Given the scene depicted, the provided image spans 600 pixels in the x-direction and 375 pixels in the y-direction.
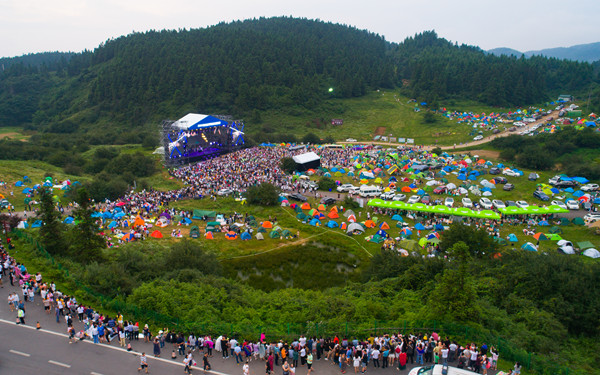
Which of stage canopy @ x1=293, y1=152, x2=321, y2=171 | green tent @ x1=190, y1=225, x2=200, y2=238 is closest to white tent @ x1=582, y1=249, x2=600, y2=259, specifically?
green tent @ x1=190, y1=225, x2=200, y2=238

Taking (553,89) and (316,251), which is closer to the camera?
(316,251)

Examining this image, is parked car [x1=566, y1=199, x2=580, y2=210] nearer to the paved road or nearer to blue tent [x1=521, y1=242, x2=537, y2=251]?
blue tent [x1=521, y1=242, x2=537, y2=251]

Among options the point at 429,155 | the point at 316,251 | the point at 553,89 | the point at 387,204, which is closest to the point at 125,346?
the point at 316,251

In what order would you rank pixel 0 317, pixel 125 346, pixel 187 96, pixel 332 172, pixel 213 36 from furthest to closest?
1. pixel 213 36
2. pixel 187 96
3. pixel 332 172
4. pixel 0 317
5. pixel 125 346

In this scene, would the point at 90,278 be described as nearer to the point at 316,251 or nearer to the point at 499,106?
the point at 316,251

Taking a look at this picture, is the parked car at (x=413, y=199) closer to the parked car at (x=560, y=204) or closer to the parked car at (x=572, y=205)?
the parked car at (x=560, y=204)

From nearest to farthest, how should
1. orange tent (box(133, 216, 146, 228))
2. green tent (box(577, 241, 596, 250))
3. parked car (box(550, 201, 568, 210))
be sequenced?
green tent (box(577, 241, 596, 250)), orange tent (box(133, 216, 146, 228)), parked car (box(550, 201, 568, 210))
